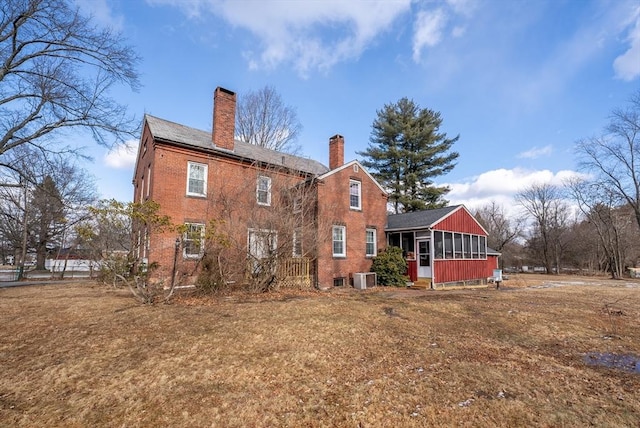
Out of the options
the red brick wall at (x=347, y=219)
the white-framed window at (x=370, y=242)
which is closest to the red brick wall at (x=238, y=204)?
the red brick wall at (x=347, y=219)

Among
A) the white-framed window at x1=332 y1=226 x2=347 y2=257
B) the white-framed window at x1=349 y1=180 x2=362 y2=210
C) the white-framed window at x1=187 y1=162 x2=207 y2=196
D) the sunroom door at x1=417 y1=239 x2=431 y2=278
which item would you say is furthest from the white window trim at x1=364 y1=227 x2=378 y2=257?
the white-framed window at x1=187 y1=162 x2=207 y2=196

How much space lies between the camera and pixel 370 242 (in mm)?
18688

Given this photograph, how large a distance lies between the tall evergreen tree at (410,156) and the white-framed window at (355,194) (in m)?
15.6

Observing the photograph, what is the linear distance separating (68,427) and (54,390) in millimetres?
1247

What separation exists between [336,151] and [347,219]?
19.0 ft

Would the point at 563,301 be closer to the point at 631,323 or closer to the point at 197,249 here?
the point at 631,323

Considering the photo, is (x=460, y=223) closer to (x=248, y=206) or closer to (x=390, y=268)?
(x=390, y=268)

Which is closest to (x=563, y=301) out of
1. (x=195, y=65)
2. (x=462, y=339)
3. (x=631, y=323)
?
(x=631, y=323)

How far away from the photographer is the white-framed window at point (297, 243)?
12723 mm

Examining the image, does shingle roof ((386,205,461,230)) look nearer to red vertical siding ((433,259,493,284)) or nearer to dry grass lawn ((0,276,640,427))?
red vertical siding ((433,259,493,284))

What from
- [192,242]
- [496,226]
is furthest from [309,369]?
[496,226]

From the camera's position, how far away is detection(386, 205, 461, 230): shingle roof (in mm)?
18016

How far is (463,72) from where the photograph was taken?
45.1 ft

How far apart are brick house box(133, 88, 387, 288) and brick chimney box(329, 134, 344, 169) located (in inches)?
117
